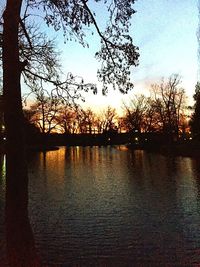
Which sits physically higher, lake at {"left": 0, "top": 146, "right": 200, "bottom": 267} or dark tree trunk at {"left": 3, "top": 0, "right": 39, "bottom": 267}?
dark tree trunk at {"left": 3, "top": 0, "right": 39, "bottom": 267}

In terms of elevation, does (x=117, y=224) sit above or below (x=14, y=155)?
below

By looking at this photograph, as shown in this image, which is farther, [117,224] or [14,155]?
[117,224]

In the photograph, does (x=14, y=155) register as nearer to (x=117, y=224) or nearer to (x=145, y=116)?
(x=117, y=224)

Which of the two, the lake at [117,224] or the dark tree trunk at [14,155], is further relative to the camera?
the lake at [117,224]

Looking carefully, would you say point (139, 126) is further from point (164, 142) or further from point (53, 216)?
point (53, 216)

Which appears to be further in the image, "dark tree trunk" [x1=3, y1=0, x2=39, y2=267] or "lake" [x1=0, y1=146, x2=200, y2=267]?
"lake" [x1=0, y1=146, x2=200, y2=267]

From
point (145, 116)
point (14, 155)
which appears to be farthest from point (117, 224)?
point (145, 116)

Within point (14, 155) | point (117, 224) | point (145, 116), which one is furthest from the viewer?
point (145, 116)

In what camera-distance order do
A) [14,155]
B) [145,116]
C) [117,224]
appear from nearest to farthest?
[14,155] → [117,224] → [145,116]

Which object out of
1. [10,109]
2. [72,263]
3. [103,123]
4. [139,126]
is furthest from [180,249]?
[103,123]

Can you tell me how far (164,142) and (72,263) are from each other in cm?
7282

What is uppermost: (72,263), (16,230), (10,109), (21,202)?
(10,109)

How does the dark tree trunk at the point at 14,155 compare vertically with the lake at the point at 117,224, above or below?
above

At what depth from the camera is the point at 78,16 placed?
24.6 feet
